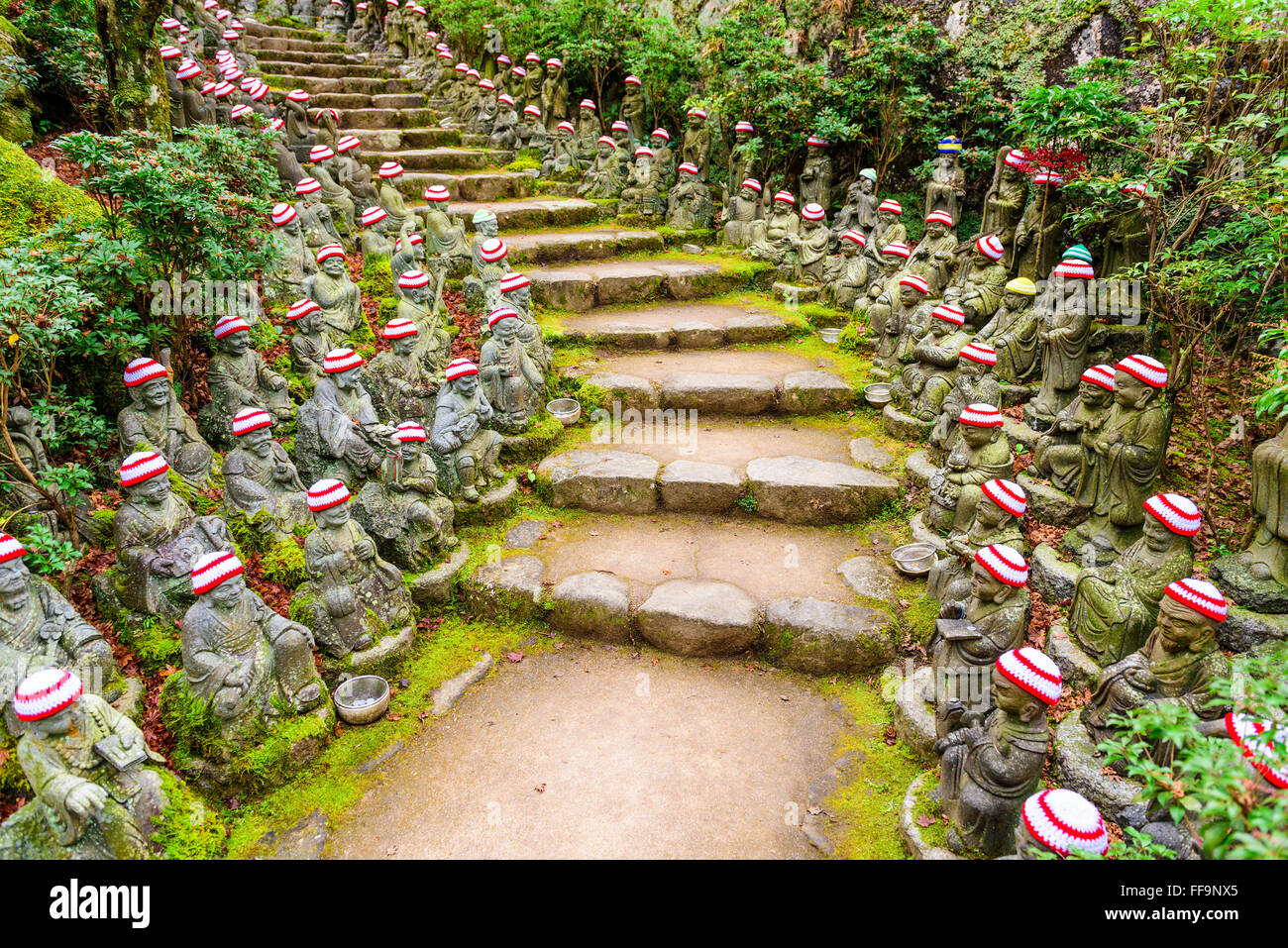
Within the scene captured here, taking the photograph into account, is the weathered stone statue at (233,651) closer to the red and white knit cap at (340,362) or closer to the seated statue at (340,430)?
the seated statue at (340,430)

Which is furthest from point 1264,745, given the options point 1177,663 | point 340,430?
point 340,430

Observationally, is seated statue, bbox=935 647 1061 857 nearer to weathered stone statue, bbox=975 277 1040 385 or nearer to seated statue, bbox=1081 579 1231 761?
seated statue, bbox=1081 579 1231 761

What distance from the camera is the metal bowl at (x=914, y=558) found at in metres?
6.09

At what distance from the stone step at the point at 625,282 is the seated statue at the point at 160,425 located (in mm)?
5491

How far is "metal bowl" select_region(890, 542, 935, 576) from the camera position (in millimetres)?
6086

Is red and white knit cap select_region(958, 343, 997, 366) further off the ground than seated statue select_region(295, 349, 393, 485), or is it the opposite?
red and white knit cap select_region(958, 343, 997, 366)

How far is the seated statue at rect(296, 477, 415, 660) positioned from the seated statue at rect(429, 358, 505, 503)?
150cm

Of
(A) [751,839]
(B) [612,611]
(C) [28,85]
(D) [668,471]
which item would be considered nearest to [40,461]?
(B) [612,611]

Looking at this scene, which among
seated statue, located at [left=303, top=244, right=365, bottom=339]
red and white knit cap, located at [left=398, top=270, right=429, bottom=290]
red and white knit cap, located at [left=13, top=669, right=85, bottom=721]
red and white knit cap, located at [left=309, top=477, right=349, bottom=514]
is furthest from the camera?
seated statue, located at [left=303, top=244, right=365, bottom=339]

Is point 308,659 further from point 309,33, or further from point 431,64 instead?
point 309,33

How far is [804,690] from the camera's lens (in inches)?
217

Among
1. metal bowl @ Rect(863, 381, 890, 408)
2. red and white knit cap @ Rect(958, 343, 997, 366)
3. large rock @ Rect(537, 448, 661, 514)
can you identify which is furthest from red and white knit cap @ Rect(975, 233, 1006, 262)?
large rock @ Rect(537, 448, 661, 514)

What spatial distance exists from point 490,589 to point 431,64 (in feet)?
50.2

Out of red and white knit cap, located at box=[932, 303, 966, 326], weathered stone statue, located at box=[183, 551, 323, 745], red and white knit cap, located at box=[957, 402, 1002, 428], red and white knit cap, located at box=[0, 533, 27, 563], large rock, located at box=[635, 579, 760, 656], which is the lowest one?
large rock, located at box=[635, 579, 760, 656]
